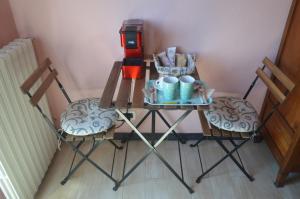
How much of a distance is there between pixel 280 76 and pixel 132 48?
0.96m

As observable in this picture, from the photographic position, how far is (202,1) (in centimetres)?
167

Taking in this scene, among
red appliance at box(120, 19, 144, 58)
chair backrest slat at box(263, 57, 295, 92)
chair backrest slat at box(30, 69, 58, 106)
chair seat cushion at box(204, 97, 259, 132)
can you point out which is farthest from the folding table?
chair backrest slat at box(263, 57, 295, 92)

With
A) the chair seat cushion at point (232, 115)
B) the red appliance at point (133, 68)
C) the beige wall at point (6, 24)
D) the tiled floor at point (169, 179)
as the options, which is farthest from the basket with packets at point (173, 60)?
the beige wall at point (6, 24)

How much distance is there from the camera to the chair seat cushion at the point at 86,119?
157cm

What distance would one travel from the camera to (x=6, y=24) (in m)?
1.62

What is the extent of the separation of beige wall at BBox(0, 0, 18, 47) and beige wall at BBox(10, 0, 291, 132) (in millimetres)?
47

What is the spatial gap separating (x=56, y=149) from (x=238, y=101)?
1.55m

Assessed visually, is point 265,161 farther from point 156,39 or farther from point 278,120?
point 156,39

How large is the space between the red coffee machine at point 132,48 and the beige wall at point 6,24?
2.47 feet

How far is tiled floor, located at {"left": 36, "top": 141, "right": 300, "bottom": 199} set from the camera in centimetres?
181

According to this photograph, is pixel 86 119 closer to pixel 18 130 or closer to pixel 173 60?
pixel 18 130

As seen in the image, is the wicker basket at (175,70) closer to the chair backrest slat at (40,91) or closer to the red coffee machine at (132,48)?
the red coffee machine at (132,48)

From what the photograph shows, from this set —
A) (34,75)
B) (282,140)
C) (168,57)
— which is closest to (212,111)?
(168,57)

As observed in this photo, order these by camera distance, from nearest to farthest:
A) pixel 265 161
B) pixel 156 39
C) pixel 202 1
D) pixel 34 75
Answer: pixel 34 75 → pixel 202 1 → pixel 156 39 → pixel 265 161
